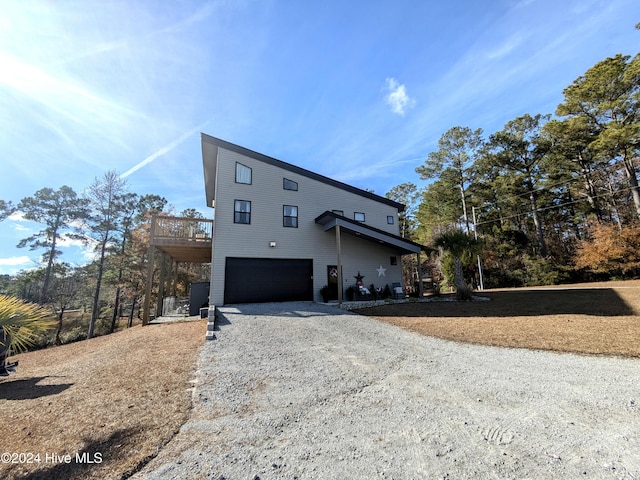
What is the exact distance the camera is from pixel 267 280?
12.5 metres

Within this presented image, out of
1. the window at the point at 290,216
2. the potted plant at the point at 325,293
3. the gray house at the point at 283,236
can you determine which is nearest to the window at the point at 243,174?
the gray house at the point at 283,236

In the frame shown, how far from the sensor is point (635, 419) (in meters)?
2.62

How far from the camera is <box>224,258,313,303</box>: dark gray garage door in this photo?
1183 centimetres

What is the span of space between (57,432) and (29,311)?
267 cm

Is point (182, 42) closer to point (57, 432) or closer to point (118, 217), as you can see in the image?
point (57, 432)

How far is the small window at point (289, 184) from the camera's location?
13766 mm

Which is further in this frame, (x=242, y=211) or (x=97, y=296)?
(x=97, y=296)

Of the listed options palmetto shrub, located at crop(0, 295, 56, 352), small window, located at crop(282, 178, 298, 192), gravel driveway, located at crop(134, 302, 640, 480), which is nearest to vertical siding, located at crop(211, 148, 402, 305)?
small window, located at crop(282, 178, 298, 192)

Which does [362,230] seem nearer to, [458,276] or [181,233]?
[458,276]

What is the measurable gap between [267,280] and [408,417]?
10.3 m

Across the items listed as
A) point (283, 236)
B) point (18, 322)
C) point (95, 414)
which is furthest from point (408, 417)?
point (283, 236)

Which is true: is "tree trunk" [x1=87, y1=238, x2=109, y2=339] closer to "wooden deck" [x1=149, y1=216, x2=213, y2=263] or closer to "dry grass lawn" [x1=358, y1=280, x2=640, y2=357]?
"wooden deck" [x1=149, y1=216, x2=213, y2=263]

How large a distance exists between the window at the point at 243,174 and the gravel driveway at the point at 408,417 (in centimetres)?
944

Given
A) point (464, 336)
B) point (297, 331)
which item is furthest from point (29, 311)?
point (464, 336)
